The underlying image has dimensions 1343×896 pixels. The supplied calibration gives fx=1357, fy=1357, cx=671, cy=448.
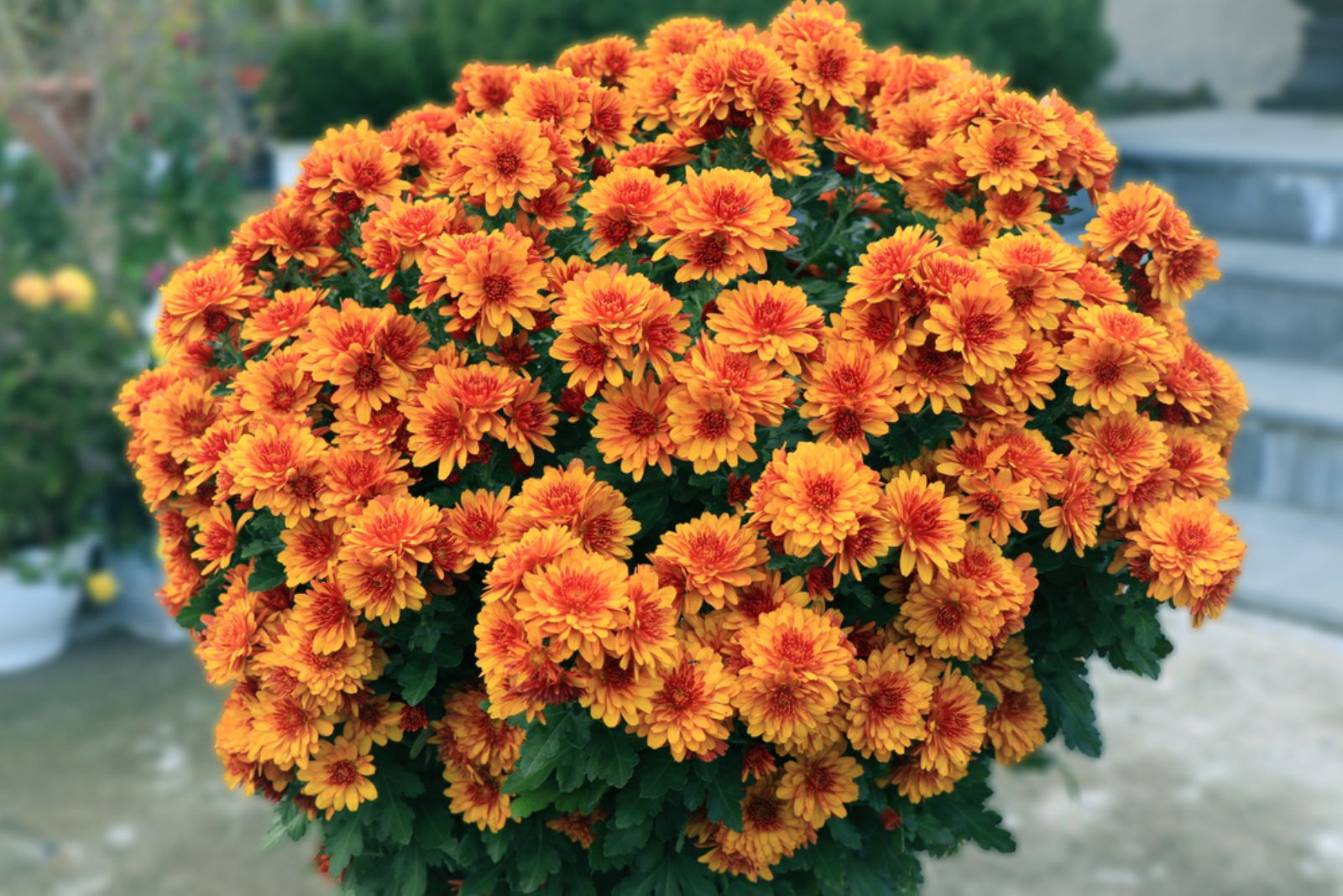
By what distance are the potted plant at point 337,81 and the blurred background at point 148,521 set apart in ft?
1.35

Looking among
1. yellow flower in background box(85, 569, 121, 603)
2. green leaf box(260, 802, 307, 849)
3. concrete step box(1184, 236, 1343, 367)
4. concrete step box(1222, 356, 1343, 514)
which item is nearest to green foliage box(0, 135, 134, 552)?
yellow flower in background box(85, 569, 121, 603)

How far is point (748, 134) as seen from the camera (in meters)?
1.53

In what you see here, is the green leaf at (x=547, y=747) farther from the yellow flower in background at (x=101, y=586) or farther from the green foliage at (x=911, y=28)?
the green foliage at (x=911, y=28)

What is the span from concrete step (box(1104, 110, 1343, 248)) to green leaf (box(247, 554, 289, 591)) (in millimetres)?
4792

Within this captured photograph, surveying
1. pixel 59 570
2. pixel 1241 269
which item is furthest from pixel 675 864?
pixel 1241 269

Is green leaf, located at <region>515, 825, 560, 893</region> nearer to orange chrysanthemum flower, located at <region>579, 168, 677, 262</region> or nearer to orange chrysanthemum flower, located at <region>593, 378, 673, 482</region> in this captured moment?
orange chrysanthemum flower, located at <region>593, 378, 673, 482</region>

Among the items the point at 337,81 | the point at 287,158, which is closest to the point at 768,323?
the point at 287,158

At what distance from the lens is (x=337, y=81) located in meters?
7.46

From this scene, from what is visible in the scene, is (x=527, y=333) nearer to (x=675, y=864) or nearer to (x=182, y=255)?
(x=675, y=864)

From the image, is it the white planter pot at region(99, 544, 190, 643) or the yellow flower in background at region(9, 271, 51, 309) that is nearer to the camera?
the yellow flower in background at region(9, 271, 51, 309)

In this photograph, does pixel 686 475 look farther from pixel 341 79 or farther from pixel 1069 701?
pixel 341 79

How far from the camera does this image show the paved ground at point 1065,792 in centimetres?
302

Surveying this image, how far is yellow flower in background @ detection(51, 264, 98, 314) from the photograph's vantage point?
3.98 meters

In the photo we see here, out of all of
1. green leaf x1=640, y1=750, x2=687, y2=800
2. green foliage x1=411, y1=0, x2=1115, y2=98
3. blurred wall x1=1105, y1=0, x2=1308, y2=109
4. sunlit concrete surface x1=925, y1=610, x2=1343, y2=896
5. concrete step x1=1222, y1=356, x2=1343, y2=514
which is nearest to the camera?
green leaf x1=640, y1=750, x2=687, y2=800
